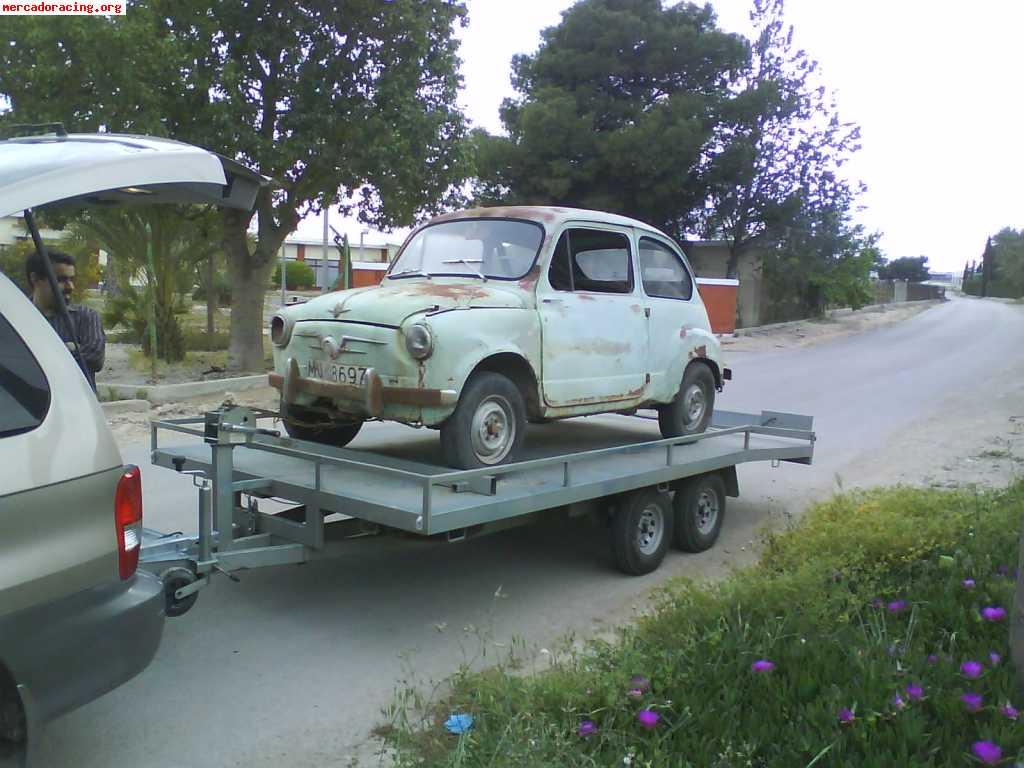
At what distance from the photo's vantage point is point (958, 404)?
14758mm

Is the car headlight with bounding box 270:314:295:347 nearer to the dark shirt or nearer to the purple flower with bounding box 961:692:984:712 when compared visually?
the dark shirt

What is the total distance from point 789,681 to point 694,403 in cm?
389

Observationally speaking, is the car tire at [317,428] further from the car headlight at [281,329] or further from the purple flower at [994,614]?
the purple flower at [994,614]

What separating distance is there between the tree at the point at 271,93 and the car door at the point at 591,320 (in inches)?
322

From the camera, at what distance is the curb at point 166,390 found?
12633mm

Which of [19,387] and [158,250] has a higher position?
[158,250]

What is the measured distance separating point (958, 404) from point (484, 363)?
38.1ft

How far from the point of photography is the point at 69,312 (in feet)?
18.4

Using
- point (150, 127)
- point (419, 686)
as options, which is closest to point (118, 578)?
point (419, 686)

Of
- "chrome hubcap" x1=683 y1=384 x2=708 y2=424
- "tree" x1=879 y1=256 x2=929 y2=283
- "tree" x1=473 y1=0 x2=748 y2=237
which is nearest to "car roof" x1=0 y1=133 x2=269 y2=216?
"chrome hubcap" x1=683 y1=384 x2=708 y2=424

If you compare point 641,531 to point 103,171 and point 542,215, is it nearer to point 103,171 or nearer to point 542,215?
point 542,215

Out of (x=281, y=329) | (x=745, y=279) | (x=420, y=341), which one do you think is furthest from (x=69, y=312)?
(x=745, y=279)

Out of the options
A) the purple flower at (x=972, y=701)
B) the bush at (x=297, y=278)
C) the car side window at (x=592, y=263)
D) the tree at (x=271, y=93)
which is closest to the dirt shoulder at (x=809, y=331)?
the tree at (x=271, y=93)

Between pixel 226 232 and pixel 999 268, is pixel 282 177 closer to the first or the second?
pixel 226 232
